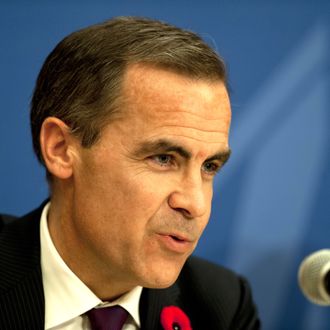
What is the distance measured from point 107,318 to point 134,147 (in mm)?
540

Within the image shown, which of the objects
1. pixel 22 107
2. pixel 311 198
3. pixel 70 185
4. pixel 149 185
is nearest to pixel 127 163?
pixel 149 185

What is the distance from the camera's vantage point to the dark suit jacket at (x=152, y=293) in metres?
1.85

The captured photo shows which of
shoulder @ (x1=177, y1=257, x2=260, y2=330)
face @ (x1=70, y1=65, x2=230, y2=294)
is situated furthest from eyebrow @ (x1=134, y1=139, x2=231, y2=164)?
shoulder @ (x1=177, y1=257, x2=260, y2=330)

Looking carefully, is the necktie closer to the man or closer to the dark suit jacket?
the man

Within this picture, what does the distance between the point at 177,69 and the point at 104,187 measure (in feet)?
1.33

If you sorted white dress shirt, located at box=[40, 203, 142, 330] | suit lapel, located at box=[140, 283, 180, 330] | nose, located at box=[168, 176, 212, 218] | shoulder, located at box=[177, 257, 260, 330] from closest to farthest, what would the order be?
nose, located at box=[168, 176, 212, 218]
white dress shirt, located at box=[40, 203, 142, 330]
suit lapel, located at box=[140, 283, 180, 330]
shoulder, located at box=[177, 257, 260, 330]

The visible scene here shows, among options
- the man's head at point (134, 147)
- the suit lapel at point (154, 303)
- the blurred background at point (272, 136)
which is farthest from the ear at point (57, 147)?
the blurred background at point (272, 136)

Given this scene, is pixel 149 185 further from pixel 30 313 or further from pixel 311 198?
pixel 311 198

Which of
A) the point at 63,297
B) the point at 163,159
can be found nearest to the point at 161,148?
the point at 163,159

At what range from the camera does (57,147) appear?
194 cm

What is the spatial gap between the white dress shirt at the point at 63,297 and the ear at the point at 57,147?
0.25 m

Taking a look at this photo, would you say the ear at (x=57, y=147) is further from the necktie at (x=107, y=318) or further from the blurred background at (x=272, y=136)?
the blurred background at (x=272, y=136)

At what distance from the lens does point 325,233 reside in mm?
2682

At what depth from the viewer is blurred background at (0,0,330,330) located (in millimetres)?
2664
